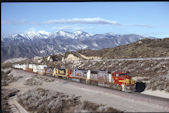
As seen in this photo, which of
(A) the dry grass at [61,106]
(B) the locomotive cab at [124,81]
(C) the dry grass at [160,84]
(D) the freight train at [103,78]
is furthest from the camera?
(C) the dry grass at [160,84]

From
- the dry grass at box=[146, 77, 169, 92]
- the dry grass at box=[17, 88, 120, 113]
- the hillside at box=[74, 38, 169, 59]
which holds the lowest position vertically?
the dry grass at box=[17, 88, 120, 113]

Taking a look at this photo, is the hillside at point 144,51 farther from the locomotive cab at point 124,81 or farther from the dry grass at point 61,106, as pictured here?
the dry grass at point 61,106

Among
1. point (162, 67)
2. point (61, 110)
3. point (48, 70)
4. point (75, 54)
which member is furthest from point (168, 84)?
point (75, 54)

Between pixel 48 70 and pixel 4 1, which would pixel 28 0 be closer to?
pixel 4 1

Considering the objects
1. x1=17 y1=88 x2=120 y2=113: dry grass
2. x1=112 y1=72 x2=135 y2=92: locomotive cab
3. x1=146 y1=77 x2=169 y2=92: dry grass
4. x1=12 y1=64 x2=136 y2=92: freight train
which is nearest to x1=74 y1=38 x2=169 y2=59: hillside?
x1=12 y1=64 x2=136 y2=92: freight train

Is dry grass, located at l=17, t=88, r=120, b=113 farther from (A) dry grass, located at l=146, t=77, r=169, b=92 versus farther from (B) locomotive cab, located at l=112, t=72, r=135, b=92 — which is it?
(A) dry grass, located at l=146, t=77, r=169, b=92

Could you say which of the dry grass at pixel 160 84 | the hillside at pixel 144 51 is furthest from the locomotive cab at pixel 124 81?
the hillside at pixel 144 51

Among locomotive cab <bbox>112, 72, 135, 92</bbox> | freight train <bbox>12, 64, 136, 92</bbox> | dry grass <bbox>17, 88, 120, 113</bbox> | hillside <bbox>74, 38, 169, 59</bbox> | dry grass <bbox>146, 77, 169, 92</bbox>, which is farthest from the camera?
hillside <bbox>74, 38, 169, 59</bbox>

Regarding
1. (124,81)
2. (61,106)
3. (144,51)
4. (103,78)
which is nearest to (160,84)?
(124,81)

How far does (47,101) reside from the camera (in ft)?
72.0

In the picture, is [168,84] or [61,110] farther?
[168,84]

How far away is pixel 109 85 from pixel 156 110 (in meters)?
13.2

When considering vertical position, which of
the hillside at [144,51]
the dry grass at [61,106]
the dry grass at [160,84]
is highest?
the hillside at [144,51]

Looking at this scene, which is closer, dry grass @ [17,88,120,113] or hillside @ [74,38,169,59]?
dry grass @ [17,88,120,113]
